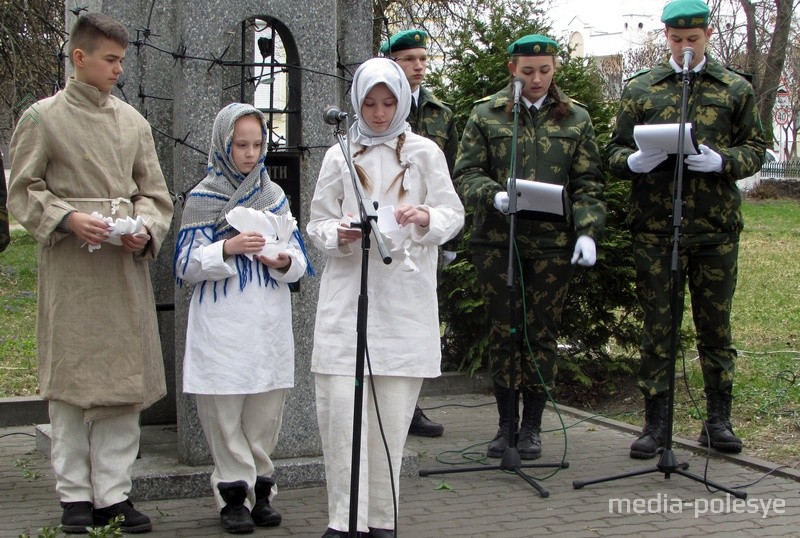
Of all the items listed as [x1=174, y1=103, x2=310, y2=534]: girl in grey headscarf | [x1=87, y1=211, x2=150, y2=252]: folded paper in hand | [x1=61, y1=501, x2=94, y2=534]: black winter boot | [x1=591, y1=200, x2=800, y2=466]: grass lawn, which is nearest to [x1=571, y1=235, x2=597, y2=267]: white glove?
[x1=591, y1=200, x2=800, y2=466]: grass lawn

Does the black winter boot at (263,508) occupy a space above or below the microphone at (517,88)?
below

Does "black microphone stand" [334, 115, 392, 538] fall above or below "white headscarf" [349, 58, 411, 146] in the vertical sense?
below

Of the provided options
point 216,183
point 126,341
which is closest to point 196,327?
point 126,341

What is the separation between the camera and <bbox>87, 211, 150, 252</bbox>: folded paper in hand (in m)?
4.82

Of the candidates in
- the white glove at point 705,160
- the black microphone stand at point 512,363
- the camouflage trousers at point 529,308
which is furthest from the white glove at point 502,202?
the white glove at point 705,160

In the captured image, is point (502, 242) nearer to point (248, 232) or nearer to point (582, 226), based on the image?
point (582, 226)

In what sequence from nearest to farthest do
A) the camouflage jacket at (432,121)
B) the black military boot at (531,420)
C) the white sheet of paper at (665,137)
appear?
the white sheet of paper at (665,137), the black military boot at (531,420), the camouflage jacket at (432,121)

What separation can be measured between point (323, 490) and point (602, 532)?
153 cm

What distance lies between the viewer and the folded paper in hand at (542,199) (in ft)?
19.4

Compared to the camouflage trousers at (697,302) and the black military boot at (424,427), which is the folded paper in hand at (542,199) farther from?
the black military boot at (424,427)

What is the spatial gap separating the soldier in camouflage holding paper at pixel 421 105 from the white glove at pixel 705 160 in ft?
5.35

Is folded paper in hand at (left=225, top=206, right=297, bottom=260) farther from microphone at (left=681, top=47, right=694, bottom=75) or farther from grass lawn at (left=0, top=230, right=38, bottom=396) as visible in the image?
grass lawn at (left=0, top=230, right=38, bottom=396)

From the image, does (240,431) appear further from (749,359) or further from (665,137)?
(749,359)

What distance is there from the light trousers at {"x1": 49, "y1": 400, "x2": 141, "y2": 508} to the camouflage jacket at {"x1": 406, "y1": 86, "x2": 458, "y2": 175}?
9.29 ft
